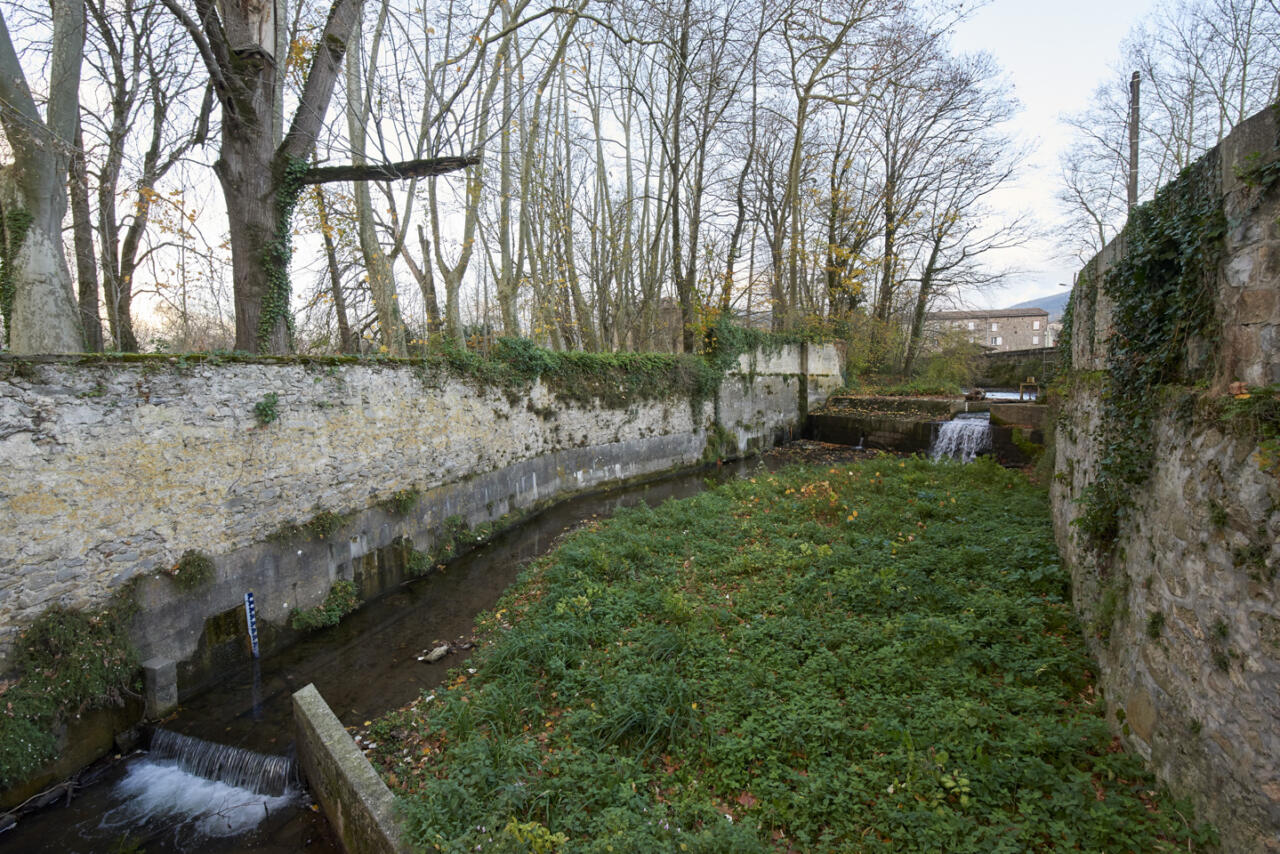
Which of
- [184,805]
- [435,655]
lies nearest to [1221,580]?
[435,655]

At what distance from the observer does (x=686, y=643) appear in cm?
478

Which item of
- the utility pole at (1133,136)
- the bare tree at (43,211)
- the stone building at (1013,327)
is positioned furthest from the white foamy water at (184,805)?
the stone building at (1013,327)

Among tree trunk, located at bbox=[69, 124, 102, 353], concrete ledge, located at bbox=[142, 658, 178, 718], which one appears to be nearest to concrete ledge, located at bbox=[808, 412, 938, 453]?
concrete ledge, located at bbox=[142, 658, 178, 718]

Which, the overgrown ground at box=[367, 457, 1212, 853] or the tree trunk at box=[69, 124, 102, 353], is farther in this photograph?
the tree trunk at box=[69, 124, 102, 353]

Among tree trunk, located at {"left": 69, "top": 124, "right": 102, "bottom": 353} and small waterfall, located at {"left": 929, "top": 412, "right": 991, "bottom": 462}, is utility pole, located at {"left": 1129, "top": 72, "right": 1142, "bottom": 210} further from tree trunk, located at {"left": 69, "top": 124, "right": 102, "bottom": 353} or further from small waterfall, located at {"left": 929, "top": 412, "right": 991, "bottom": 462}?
tree trunk, located at {"left": 69, "top": 124, "right": 102, "bottom": 353}

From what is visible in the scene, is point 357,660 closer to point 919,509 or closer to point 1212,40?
point 919,509

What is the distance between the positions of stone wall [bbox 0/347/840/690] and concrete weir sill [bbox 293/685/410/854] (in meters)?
1.96

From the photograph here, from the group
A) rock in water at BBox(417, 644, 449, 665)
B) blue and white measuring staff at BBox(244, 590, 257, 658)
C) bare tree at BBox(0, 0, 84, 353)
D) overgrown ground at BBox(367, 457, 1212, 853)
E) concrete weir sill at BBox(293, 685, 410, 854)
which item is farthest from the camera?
bare tree at BBox(0, 0, 84, 353)

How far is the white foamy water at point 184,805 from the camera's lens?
3.96 metres

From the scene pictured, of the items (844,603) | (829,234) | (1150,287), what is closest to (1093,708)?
(844,603)

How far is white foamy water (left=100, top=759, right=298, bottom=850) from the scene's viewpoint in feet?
13.0

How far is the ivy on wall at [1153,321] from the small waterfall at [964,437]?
10009 mm

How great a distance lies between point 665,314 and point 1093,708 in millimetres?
20565

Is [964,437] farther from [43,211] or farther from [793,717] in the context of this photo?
[43,211]
